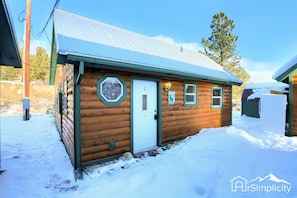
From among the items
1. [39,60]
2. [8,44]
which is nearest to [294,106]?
[8,44]

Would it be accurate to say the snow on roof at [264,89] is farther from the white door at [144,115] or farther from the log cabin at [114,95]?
the white door at [144,115]

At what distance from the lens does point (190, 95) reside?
6551 millimetres

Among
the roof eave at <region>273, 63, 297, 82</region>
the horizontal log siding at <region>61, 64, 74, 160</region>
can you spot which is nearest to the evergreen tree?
the horizontal log siding at <region>61, 64, 74, 160</region>

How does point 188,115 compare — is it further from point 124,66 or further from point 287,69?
point 287,69

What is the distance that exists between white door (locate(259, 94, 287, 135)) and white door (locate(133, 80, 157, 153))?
5238mm

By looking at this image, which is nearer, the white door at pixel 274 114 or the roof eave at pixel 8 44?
the roof eave at pixel 8 44

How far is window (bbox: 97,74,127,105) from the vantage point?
409 cm

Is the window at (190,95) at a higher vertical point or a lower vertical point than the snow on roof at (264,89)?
lower

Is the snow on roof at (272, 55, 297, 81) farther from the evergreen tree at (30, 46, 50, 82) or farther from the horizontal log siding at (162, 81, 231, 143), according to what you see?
the evergreen tree at (30, 46, 50, 82)

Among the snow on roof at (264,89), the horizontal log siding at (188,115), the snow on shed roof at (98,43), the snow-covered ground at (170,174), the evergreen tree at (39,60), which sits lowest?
the snow-covered ground at (170,174)

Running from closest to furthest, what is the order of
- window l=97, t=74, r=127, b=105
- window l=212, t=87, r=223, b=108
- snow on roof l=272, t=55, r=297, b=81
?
window l=97, t=74, r=127, b=105 → snow on roof l=272, t=55, r=297, b=81 → window l=212, t=87, r=223, b=108

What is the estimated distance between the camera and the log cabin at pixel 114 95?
3770 mm

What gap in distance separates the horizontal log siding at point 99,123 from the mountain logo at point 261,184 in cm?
265

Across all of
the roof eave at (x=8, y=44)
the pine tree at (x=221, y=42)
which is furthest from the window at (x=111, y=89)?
the pine tree at (x=221, y=42)
